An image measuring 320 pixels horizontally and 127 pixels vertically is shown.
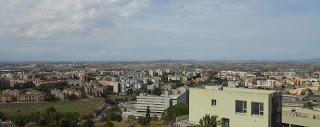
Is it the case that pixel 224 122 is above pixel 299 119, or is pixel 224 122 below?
below

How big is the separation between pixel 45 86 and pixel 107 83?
45.6 ft

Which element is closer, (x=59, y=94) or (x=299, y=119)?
(x=299, y=119)

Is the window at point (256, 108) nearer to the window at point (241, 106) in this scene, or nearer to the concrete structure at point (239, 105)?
the concrete structure at point (239, 105)

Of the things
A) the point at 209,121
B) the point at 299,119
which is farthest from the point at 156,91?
the point at 299,119

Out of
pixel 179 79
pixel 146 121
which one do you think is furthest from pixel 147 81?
pixel 146 121

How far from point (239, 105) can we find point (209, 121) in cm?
120

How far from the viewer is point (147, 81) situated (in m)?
103

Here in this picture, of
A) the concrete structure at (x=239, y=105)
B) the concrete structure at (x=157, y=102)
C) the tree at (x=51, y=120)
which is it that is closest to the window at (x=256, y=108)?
the concrete structure at (x=239, y=105)

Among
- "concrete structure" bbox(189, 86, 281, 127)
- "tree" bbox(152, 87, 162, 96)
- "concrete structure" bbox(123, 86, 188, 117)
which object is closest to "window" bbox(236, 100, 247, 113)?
"concrete structure" bbox(189, 86, 281, 127)

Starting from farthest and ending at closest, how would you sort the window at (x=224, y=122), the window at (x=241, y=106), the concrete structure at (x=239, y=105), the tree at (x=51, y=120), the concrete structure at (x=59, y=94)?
the concrete structure at (x=59, y=94)
the tree at (x=51, y=120)
the window at (x=224, y=122)
the window at (x=241, y=106)
the concrete structure at (x=239, y=105)

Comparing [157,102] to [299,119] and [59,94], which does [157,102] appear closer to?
[59,94]

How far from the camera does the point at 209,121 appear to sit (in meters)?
16.1

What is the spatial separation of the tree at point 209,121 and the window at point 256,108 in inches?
54.5

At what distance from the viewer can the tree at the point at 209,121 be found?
16008 mm
